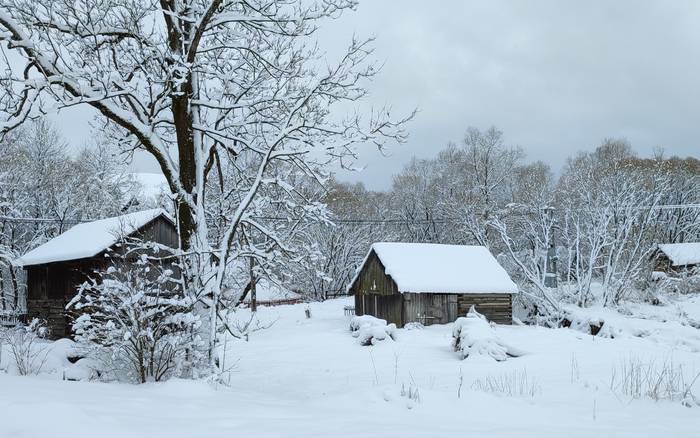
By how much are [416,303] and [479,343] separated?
11521mm

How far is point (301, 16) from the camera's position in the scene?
30.6 ft

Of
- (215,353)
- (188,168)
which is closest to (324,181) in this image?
(188,168)

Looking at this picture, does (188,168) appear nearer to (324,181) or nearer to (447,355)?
(324,181)

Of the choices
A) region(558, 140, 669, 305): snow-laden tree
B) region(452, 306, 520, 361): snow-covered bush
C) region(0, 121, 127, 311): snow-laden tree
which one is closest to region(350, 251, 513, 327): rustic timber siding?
region(558, 140, 669, 305): snow-laden tree

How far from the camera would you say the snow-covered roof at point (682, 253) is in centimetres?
3891

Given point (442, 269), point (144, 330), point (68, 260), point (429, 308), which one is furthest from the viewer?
point (442, 269)

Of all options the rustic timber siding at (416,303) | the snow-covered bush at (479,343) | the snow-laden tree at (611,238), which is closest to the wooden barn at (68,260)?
the rustic timber siding at (416,303)

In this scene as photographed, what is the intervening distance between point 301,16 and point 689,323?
26.0 m

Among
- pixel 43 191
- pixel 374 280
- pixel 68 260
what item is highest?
pixel 43 191

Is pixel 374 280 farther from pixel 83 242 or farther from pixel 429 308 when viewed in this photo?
pixel 83 242

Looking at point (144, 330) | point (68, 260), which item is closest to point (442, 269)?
point (68, 260)

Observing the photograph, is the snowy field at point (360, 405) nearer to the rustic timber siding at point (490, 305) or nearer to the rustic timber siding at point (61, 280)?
the rustic timber siding at point (61, 280)

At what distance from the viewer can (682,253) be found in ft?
132

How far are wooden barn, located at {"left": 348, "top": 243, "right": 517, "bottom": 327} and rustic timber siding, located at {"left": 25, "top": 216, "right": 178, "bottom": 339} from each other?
10.8m
